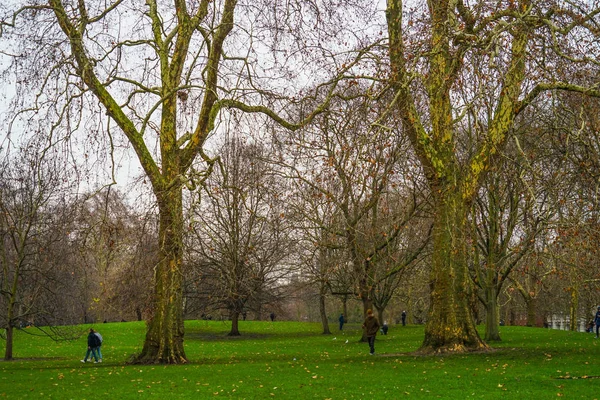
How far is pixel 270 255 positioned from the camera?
3947 centimetres

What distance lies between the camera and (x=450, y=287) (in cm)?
1784

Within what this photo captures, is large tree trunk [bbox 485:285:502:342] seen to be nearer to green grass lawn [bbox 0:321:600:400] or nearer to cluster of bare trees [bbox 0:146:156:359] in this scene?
green grass lawn [bbox 0:321:600:400]

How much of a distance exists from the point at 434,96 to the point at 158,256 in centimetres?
892

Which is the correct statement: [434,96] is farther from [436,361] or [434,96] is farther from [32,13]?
[32,13]

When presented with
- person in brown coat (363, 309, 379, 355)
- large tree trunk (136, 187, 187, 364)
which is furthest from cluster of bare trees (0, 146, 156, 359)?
person in brown coat (363, 309, 379, 355)

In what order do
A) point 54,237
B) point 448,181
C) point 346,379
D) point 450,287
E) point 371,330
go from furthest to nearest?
point 54,237, point 371,330, point 448,181, point 450,287, point 346,379

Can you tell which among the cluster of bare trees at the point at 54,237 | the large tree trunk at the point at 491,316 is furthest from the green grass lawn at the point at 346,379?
the large tree trunk at the point at 491,316

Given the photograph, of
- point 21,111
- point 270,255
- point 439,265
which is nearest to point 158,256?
point 21,111

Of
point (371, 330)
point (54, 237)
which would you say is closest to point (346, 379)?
point (371, 330)

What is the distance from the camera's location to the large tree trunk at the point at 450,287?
58.0 ft

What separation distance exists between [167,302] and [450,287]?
25.6 ft

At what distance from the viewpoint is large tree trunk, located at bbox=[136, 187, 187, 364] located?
706 inches

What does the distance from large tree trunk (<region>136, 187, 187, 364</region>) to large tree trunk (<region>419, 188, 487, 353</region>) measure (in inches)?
272

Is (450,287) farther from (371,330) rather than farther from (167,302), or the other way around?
(167,302)
